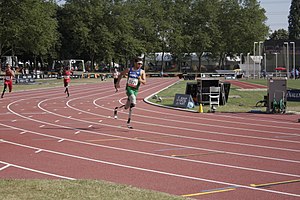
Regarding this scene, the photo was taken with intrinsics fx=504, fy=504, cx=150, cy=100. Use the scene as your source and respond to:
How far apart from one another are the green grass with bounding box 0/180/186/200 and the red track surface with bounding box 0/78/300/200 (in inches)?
31.5

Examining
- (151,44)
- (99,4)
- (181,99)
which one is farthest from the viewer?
(151,44)

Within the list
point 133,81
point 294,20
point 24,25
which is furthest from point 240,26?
point 133,81

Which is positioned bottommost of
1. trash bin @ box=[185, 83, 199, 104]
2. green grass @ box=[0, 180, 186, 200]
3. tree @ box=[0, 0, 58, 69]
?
green grass @ box=[0, 180, 186, 200]

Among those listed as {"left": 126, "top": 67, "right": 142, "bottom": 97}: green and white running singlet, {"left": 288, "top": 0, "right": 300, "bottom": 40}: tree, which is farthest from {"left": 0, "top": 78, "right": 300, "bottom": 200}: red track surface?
{"left": 288, "top": 0, "right": 300, "bottom": 40}: tree

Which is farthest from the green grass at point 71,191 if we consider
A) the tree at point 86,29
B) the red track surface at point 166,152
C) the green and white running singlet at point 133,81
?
the tree at point 86,29

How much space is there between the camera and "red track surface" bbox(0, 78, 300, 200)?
8.03 meters

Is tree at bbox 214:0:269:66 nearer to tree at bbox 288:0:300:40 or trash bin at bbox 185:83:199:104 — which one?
tree at bbox 288:0:300:40

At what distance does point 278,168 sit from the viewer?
9188mm

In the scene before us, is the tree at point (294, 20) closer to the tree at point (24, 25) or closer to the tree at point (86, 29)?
the tree at point (86, 29)

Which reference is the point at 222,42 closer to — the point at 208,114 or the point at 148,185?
the point at 208,114

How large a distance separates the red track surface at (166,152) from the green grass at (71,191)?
2.62 ft

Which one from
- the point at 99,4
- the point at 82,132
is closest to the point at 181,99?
the point at 82,132

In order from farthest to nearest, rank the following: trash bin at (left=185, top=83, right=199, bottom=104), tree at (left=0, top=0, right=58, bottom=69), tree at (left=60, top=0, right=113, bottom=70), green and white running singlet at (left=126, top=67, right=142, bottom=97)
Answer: tree at (left=60, top=0, right=113, bottom=70)
tree at (left=0, top=0, right=58, bottom=69)
trash bin at (left=185, top=83, right=199, bottom=104)
green and white running singlet at (left=126, top=67, right=142, bottom=97)

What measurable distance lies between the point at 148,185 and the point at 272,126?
8836mm
